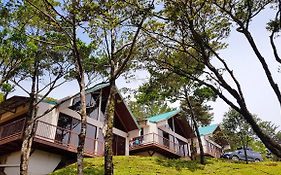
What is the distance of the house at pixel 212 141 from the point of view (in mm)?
39500

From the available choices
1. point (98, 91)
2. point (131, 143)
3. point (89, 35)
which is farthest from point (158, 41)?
point (131, 143)

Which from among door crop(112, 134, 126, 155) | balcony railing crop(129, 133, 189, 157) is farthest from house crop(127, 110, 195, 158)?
door crop(112, 134, 126, 155)

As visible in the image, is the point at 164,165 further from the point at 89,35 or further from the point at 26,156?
the point at 89,35

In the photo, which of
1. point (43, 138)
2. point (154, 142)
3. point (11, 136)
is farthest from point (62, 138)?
point (154, 142)

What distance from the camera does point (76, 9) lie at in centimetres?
1266

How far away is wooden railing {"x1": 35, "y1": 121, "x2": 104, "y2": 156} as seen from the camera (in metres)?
18.4

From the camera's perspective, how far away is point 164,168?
19.4 meters

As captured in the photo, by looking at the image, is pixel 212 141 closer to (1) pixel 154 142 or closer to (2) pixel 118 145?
(1) pixel 154 142

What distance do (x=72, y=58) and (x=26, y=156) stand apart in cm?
626

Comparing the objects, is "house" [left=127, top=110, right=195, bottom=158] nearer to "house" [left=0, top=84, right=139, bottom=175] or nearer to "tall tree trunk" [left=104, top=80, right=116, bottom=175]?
"house" [left=0, top=84, right=139, bottom=175]

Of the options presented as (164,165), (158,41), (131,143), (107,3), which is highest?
(107,3)

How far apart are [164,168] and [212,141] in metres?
25.2

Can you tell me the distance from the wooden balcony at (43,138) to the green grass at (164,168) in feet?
5.33

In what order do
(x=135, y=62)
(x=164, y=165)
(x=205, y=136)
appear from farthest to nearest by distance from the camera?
(x=205, y=136) → (x=164, y=165) → (x=135, y=62)
